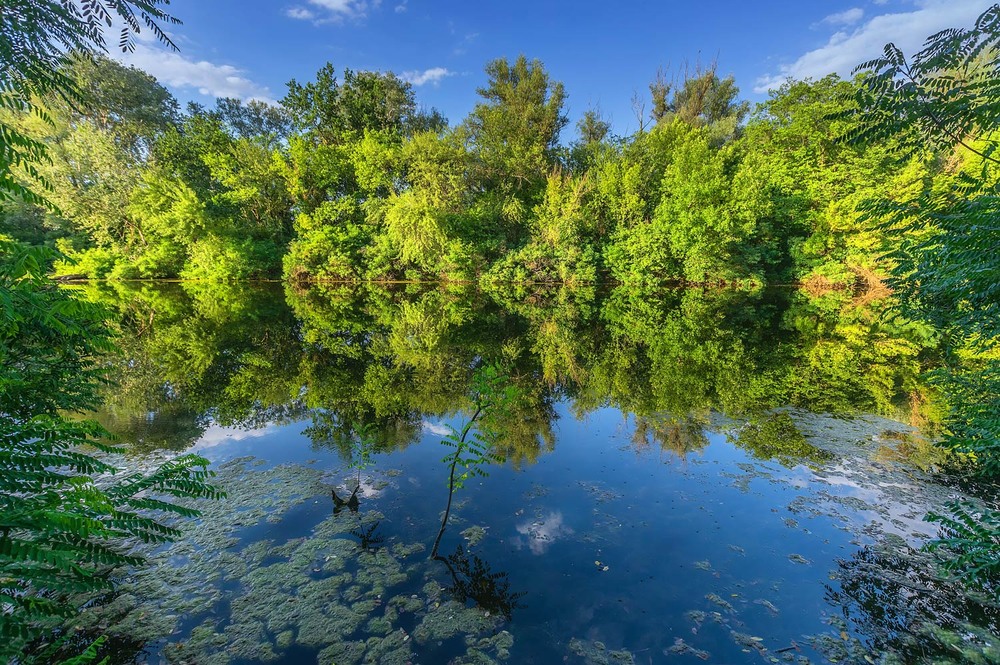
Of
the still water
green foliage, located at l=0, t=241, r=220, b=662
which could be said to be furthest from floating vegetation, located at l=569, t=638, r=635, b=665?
green foliage, located at l=0, t=241, r=220, b=662

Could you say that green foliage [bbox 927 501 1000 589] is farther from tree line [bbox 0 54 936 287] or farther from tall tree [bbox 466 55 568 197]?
tall tree [bbox 466 55 568 197]

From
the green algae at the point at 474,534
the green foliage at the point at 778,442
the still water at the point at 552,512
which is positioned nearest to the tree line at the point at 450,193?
the still water at the point at 552,512

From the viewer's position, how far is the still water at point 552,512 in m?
4.25

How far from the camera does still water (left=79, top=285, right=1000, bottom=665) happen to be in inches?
167

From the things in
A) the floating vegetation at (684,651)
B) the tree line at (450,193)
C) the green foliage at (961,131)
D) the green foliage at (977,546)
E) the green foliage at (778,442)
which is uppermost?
the tree line at (450,193)

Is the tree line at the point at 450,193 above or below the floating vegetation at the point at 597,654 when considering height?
above

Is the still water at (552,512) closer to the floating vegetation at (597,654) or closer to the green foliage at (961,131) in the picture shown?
the floating vegetation at (597,654)

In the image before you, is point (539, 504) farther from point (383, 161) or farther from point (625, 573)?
point (383, 161)

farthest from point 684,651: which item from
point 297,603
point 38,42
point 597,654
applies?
point 38,42

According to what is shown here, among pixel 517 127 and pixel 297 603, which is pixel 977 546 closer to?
pixel 297 603

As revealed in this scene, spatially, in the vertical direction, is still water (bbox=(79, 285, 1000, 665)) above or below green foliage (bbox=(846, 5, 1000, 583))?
below

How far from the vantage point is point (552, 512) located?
645 cm

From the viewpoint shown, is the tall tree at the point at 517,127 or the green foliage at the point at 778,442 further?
the tall tree at the point at 517,127

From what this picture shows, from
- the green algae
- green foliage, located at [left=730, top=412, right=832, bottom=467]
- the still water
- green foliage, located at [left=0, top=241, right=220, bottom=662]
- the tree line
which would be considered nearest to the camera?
green foliage, located at [left=0, top=241, right=220, bottom=662]
